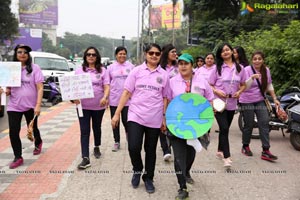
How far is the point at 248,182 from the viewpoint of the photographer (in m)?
4.11

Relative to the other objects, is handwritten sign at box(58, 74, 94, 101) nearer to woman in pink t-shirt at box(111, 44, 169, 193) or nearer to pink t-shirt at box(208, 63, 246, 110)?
woman in pink t-shirt at box(111, 44, 169, 193)

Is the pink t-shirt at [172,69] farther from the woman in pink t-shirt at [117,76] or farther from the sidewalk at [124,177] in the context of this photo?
the sidewalk at [124,177]

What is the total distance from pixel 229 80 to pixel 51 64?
11538mm

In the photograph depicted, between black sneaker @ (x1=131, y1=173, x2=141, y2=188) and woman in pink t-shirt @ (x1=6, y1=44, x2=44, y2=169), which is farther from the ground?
woman in pink t-shirt @ (x1=6, y1=44, x2=44, y2=169)

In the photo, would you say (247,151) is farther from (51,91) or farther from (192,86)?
(51,91)

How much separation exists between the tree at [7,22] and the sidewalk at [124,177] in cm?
2731

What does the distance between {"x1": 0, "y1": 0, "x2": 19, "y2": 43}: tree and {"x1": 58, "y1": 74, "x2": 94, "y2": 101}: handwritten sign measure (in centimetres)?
2835

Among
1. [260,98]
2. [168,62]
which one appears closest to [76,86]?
[168,62]

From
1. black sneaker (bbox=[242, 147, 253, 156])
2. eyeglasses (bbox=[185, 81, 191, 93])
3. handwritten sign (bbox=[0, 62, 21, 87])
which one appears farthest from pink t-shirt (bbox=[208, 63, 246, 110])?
handwritten sign (bbox=[0, 62, 21, 87])

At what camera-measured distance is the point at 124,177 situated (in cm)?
428

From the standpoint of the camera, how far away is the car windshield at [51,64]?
14461mm

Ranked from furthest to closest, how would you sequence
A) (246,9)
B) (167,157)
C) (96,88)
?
1. (246,9)
2. (167,157)
3. (96,88)

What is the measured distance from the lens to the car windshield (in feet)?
47.4

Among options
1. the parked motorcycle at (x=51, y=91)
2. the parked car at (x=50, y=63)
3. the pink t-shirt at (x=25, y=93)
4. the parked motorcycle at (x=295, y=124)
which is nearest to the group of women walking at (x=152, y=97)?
the pink t-shirt at (x=25, y=93)
